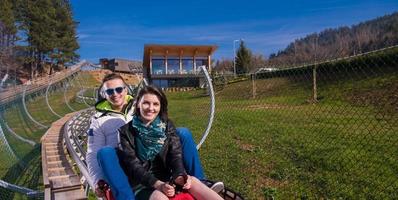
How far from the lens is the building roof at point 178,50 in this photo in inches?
1920

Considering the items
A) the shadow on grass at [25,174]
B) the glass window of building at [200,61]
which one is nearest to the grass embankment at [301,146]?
the shadow on grass at [25,174]

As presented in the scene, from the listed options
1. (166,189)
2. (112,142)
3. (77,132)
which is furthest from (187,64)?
(166,189)

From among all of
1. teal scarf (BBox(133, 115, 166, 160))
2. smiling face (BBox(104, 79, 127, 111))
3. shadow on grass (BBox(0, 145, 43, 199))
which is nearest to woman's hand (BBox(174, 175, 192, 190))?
teal scarf (BBox(133, 115, 166, 160))

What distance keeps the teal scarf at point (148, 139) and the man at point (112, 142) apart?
230mm

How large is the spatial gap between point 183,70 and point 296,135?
4121cm

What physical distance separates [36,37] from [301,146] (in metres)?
57.5

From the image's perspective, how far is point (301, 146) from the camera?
8.40 m

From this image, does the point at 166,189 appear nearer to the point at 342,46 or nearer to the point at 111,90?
the point at 111,90

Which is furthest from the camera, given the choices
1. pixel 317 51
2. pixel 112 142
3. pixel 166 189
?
pixel 317 51

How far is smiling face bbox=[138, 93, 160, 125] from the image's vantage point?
3.92 meters

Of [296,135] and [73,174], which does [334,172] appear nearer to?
[296,135]

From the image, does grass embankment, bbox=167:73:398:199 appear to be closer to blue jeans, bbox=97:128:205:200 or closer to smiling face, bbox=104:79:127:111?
smiling face, bbox=104:79:127:111

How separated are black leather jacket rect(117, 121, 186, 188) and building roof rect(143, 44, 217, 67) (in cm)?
4455

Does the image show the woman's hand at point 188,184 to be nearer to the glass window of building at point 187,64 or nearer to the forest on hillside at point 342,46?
the forest on hillside at point 342,46
